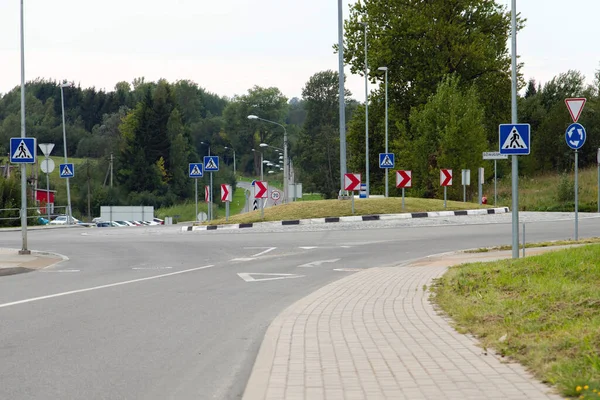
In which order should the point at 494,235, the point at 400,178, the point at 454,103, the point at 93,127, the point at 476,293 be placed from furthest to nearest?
the point at 93,127 < the point at 454,103 < the point at 400,178 < the point at 494,235 < the point at 476,293

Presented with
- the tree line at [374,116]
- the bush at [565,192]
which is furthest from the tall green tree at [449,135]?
the bush at [565,192]

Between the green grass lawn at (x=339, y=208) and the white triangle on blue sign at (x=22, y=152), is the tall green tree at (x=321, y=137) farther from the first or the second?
the white triangle on blue sign at (x=22, y=152)

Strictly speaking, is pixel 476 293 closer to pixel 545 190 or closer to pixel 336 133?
pixel 545 190

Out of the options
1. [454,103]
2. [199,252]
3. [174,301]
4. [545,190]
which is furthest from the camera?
[545,190]

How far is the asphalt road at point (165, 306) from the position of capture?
685 cm

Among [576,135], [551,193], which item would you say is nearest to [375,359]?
[576,135]

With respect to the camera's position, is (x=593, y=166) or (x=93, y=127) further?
(x=93, y=127)

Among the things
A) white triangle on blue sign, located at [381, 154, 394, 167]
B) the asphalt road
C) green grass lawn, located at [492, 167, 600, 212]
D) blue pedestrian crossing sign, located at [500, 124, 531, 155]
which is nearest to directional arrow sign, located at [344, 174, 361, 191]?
white triangle on blue sign, located at [381, 154, 394, 167]

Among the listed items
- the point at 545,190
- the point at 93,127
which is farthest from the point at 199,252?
the point at 93,127

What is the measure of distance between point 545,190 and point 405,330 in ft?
158

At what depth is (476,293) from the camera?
1141cm

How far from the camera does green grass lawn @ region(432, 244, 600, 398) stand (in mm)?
6254

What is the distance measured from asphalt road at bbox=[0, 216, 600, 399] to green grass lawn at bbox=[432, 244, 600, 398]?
2.40m

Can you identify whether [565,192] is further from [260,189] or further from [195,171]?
[195,171]
